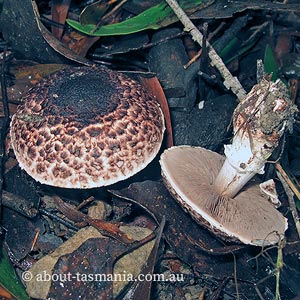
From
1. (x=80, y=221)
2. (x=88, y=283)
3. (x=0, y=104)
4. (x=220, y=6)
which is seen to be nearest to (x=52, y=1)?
(x=0, y=104)

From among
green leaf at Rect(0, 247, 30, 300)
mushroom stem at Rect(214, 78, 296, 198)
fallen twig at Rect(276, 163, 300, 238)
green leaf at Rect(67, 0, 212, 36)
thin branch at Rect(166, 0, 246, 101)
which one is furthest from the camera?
green leaf at Rect(67, 0, 212, 36)

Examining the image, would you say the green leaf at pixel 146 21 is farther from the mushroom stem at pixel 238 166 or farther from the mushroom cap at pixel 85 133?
the mushroom stem at pixel 238 166

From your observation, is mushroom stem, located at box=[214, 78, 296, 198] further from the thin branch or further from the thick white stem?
the thin branch

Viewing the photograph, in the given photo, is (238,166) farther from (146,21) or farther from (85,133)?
(146,21)

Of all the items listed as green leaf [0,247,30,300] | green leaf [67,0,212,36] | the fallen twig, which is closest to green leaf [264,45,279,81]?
green leaf [67,0,212,36]

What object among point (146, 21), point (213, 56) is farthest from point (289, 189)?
point (146, 21)
